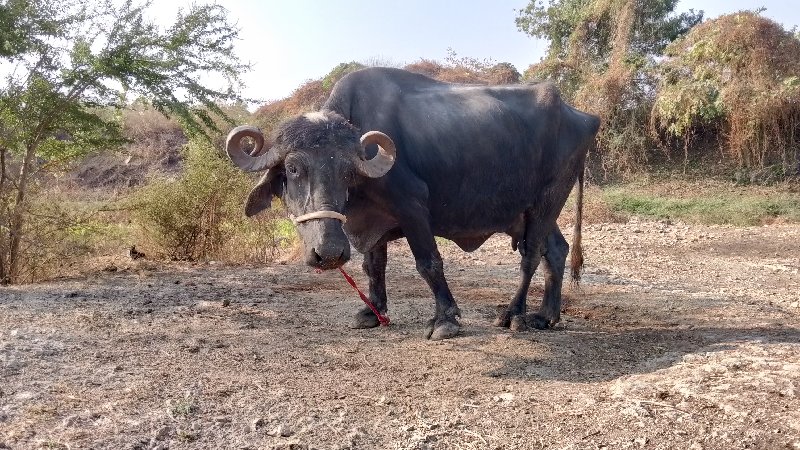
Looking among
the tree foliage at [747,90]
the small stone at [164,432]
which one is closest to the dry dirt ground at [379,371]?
the small stone at [164,432]

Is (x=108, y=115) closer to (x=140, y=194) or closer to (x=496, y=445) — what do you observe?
(x=140, y=194)

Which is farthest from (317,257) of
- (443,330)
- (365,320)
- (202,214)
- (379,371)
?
(202,214)

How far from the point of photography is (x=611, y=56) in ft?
79.2

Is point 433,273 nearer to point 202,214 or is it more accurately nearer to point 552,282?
point 552,282

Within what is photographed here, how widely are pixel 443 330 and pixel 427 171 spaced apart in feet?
4.45

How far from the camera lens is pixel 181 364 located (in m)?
4.50

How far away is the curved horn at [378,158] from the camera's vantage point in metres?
5.02

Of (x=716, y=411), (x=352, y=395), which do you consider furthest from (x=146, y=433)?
(x=716, y=411)

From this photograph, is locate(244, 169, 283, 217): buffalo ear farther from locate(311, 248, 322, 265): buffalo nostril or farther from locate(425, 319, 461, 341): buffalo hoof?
locate(425, 319, 461, 341): buffalo hoof

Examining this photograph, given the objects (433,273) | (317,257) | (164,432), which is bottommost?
(164,432)

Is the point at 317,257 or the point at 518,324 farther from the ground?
the point at 317,257

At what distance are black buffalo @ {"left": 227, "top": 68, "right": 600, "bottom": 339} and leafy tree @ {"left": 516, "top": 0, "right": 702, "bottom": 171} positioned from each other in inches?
657

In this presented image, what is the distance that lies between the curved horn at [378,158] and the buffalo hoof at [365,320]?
1634mm

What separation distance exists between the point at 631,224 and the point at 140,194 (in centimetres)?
1119
